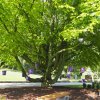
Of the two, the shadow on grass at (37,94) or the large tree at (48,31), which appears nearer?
the shadow on grass at (37,94)

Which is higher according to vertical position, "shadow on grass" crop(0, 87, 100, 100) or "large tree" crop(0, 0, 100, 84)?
"large tree" crop(0, 0, 100, 84)

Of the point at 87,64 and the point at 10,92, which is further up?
the point at 87,64

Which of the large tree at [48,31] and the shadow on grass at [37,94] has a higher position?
the large tree at [48,31]

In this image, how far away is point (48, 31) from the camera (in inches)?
743

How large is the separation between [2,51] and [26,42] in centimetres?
210

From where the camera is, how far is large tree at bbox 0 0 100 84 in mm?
16812

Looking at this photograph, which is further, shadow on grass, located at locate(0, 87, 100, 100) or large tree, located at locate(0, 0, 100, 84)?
large tree, located at locate(0, 0, 100, 84)

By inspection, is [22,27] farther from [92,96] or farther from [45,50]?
[92,96]

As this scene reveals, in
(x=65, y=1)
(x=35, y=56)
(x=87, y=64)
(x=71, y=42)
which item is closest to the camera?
(x=65, y=1)

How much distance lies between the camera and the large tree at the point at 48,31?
1681 cm

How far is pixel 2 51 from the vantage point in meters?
20.3

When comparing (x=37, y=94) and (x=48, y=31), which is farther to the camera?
(x=48, y=31)

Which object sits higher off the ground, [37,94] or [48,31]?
[48,31]

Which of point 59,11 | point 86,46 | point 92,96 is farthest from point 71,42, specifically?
point 92,96
